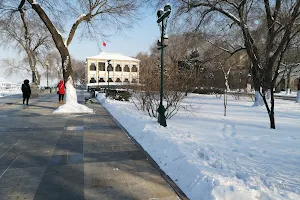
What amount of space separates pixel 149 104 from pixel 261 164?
6.16 m

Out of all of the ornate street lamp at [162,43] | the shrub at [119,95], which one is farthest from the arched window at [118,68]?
the ornate street lamp at [162,43]

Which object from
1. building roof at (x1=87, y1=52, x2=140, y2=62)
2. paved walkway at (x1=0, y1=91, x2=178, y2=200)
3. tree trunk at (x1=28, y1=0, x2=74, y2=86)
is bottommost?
paved walkway at (x1=0, y1=91, x2=178, y2=200)

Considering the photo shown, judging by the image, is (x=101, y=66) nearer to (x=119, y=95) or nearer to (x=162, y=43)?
(x=119, y=95)

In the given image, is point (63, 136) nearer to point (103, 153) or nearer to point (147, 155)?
point (103, 153)

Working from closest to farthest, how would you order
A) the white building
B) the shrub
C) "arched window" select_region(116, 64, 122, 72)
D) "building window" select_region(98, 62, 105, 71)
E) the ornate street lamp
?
the ornate street lamp
the shrub
the white building
"building window" select_region(98, 62, 105, 71)
"arched window" select_region(116, 64, 122, 72)

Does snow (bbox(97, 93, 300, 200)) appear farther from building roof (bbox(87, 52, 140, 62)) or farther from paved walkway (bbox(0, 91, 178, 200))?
building roof (bbox(87, 52, 140, 62))

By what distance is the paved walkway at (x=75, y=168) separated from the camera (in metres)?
3.26

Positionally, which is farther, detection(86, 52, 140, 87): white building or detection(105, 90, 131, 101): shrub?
detection(86, 52, 140, 87): white building

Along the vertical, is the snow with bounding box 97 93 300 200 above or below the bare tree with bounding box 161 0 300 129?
below

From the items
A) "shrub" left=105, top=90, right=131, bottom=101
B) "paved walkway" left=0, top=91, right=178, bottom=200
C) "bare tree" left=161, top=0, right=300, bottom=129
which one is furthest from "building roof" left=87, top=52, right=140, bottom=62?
"paved walkway" left=0, top=91, right=178, bottom=200

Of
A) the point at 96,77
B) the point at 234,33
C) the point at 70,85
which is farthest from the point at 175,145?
the point at 96,77

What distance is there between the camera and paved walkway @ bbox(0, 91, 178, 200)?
3.26 m

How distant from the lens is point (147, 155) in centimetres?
496

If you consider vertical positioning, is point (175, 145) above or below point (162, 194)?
above
